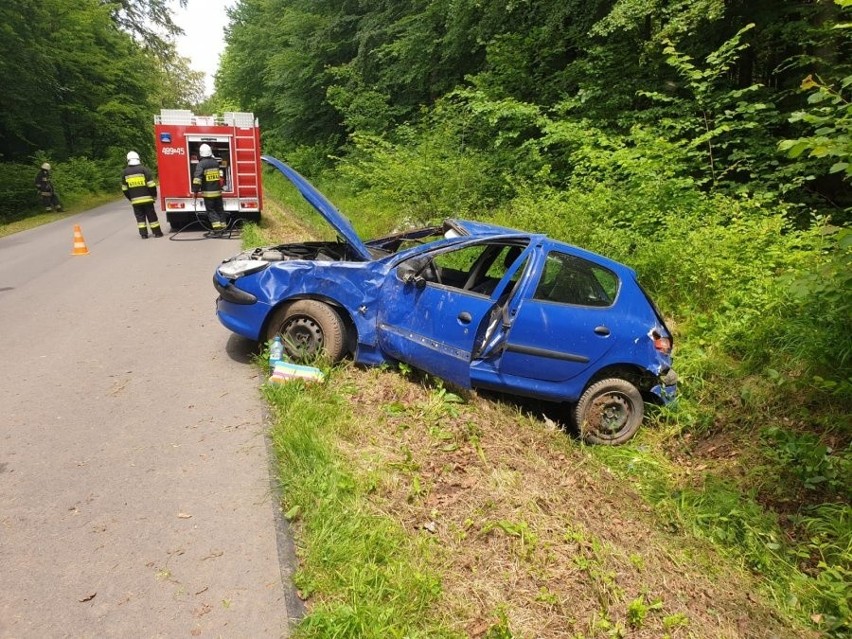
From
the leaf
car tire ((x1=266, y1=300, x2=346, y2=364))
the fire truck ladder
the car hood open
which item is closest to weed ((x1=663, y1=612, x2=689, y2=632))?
the leaf

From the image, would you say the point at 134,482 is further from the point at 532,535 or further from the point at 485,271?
the point at 485,271

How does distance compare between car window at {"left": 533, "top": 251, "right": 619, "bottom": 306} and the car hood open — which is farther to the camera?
the car hood open

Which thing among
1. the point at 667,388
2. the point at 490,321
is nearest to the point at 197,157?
the point at 490,321

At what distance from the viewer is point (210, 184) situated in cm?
1182

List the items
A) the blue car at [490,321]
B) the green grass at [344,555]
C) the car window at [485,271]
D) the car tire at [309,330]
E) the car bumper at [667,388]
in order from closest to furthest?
the green grass at [344,555] < the blue car at [490,321] < the car tire at [309,330] < the car bumper at [667,388] < the car window at [485,271]

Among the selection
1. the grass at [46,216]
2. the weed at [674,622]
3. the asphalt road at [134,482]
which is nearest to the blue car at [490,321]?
the asphalt road at [134,482]

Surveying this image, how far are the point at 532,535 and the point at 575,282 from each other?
8.44 ft

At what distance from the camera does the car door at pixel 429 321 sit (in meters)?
4.64

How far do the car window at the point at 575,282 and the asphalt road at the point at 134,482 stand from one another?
2.70 m

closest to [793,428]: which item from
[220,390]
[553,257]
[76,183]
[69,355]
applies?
[553,257]

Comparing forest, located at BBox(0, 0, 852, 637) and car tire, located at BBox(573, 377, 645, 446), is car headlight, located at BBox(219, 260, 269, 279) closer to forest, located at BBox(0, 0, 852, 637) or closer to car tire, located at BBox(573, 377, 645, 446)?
car tire, located at BBox(573, 377, 645, 446)

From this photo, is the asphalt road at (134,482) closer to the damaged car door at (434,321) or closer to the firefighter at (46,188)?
the damaged car door at (434,321)

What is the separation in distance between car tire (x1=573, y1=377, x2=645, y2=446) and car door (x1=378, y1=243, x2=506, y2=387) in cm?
127

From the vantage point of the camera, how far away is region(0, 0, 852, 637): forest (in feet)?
13.7
